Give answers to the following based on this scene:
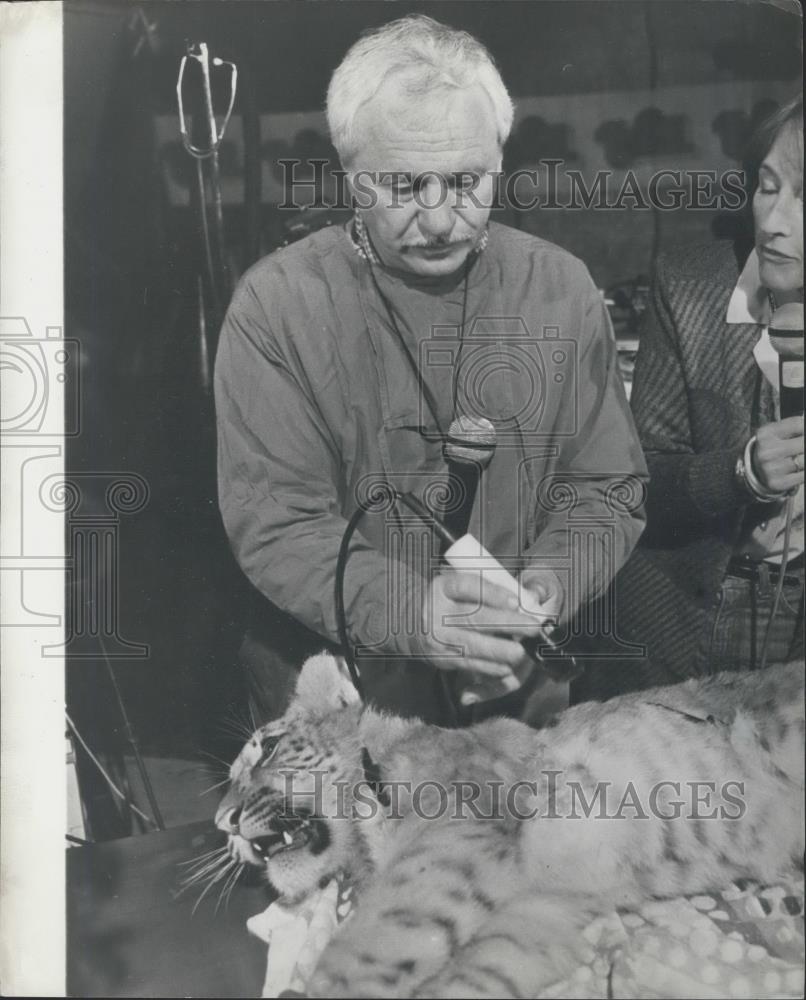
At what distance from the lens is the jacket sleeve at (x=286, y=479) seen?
155cm

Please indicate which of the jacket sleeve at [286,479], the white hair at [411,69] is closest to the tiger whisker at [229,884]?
the jacket sleeve at [286,479]

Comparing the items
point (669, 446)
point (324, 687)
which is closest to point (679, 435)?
point (669, 446)

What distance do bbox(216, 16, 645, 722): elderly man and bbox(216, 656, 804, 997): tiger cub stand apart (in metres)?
0.10

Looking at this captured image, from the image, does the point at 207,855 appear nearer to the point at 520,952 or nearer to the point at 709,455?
the point at 520,952

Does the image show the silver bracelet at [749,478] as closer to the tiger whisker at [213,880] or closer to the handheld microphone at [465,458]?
the handheld microphone at [465,458]

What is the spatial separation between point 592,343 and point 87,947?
1.25 metres

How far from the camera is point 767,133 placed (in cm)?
158

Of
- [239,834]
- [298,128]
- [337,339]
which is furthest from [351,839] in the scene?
[298,128]

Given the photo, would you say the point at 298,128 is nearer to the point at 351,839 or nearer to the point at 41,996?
the point at 351,839

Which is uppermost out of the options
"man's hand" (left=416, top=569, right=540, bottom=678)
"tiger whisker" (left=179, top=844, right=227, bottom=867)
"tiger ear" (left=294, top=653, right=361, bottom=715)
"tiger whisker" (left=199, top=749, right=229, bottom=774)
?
"man's hand" (left=416, top=569, right=540, bottom=678)

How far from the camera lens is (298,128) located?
156 centimetres

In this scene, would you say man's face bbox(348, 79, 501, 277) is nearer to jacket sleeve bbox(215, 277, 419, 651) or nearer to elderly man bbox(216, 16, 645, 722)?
elderly man bbox(216, 16, 645, 722)

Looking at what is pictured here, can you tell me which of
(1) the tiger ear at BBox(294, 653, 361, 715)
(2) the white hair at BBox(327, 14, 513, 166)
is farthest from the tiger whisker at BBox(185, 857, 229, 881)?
(2) the white hair at BBox(327, 14, 513, 166)

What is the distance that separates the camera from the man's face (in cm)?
151
